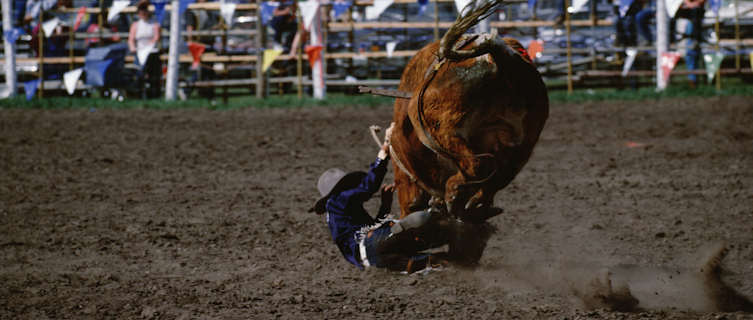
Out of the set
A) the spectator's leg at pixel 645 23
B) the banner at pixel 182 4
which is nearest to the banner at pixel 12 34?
the banner at pixel 182 4

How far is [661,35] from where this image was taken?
503 inches

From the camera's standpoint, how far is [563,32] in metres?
14.7

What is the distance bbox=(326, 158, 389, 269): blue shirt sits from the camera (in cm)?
456

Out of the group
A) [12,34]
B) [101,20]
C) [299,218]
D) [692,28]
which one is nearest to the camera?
[299,218]

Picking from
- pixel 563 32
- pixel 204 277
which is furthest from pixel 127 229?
pixel 563 32

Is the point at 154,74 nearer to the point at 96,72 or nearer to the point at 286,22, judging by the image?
the point at 96,72

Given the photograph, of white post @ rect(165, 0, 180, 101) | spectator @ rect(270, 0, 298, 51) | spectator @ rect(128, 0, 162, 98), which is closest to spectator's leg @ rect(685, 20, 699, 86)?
spectator @ rect(270, 0, 298, 51)

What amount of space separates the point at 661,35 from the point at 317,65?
17.8ft

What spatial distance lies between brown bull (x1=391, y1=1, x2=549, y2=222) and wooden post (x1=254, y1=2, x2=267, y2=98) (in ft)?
33.5

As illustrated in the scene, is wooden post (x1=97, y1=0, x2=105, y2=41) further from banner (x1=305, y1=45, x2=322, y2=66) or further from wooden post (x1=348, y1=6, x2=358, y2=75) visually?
wooden post (x1=348, y1=6, x2=358, y2=75)

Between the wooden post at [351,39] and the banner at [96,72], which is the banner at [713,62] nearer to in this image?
the wooden post at [351,39]

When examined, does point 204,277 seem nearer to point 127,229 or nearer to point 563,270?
point 127,229

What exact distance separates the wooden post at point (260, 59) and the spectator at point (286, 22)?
0.79 feet

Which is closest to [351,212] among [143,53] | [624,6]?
[624,6]
